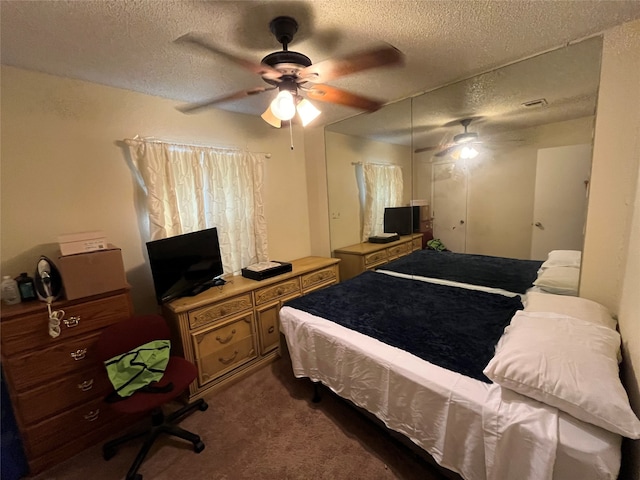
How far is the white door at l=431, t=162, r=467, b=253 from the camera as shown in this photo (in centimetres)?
260

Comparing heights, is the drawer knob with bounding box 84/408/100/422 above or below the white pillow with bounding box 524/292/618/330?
below

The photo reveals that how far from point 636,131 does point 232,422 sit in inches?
122

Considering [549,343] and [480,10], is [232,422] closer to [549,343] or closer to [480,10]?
[549,343]

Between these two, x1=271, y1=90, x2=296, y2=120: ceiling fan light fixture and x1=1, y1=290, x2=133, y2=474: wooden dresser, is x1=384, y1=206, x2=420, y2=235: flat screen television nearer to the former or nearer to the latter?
x1=271, y1=90, x2=296, y2=120: ceiling fan light fixture

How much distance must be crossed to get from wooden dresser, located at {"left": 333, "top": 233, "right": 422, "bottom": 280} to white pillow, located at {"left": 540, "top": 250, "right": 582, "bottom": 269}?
1.30 m

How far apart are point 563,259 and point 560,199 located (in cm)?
45

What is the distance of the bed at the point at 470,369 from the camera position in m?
0.92

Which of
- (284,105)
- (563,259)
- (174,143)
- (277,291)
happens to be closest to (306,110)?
(284,105)

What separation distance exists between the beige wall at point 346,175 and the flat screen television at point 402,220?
1.34 feet

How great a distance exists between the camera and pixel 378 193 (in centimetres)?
338

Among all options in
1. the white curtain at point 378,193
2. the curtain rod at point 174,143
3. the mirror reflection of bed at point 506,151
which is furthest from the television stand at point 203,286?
the mirror reflection of bed at point 506,151

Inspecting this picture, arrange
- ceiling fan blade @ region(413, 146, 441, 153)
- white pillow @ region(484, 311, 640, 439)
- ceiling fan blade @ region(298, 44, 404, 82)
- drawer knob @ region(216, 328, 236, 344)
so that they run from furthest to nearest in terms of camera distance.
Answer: ceiling fan blade @ region(413, 146, 441, 153) < drawer knob @ region(216, 328, 236, 344) < ceiling fan blade @ region(298, 44, 404, 82) < white pillow @ region(484, 311, 640, 439)

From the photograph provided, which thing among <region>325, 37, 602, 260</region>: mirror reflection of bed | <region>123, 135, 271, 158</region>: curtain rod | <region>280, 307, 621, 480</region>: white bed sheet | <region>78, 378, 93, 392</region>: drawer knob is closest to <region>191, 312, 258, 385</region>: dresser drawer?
<region>78, 378, 93, 392</region>: drawer knob

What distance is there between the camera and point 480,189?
8.09 feet
